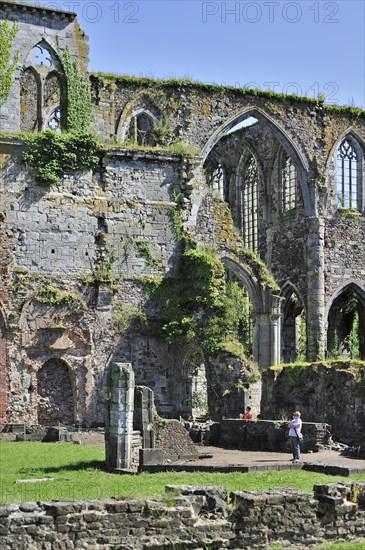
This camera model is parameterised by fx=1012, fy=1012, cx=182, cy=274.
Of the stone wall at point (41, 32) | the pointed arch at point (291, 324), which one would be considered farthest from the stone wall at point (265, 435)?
the pointed arch at point (291, 324)

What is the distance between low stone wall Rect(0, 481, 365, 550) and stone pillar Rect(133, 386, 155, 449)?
1033 centimetres

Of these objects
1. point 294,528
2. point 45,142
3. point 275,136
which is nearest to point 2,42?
point 45,142

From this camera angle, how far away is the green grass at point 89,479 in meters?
15.0

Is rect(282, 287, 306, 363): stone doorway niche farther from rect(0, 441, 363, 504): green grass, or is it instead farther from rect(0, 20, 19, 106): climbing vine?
rect(0, 441, 363, 504): green grass

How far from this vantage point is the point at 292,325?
42.5 metres

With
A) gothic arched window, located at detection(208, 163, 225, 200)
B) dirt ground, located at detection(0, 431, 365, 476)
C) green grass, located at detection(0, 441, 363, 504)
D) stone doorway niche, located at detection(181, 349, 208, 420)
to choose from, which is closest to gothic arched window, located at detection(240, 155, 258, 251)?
gothic arched window, located at detection(208, 163, 225, 200)

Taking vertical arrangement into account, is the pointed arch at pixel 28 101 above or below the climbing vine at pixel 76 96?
above

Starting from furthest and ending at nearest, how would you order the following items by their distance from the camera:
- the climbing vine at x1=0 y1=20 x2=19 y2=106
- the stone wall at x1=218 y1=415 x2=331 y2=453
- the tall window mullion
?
the tall window mullion < the climbing vine at x1=0 y1=20 x2=19 y2=106 < the stone wall at x1=218 y1=415 x2=331 y2=453

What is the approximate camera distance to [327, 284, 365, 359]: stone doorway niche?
41.3 metres

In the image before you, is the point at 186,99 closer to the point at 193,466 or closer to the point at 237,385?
the point at 237,385

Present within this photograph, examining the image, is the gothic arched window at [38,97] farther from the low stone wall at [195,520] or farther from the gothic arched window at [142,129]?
the low stone wall at [195,520]

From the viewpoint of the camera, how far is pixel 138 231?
3228cm

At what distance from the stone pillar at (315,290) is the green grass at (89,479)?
17578 millimetres

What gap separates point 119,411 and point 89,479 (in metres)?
3.19
